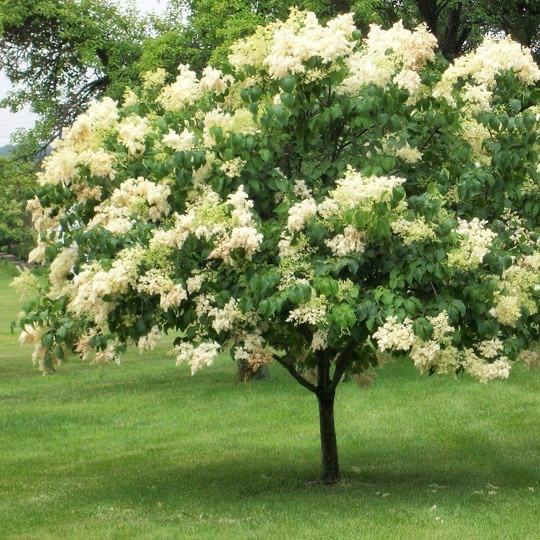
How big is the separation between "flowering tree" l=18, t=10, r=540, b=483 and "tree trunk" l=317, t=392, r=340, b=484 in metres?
0.97

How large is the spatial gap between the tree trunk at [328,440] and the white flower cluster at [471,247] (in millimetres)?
3648

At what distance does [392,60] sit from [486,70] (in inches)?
41.8

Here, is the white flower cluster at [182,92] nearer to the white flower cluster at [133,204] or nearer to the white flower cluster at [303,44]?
the white flower cluster at [303,44]

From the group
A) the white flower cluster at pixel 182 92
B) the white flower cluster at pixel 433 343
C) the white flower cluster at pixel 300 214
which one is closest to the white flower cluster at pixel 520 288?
the white flower cluster at pixel 433 343

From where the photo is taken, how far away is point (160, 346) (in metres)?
41.8

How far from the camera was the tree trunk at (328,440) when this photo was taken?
656 inches

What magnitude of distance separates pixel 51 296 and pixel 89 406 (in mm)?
12477

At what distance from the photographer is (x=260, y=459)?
65.8 feet

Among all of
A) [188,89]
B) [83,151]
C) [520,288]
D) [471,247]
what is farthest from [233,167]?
[520,288]

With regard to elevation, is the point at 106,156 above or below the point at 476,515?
above

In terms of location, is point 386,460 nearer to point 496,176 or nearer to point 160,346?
point 496,176

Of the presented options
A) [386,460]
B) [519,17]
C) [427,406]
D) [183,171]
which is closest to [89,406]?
[427,406]

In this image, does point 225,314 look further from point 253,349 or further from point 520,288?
point 520,288

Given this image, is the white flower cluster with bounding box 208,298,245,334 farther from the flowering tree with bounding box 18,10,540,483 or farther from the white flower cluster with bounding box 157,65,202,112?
the white flower cluster with bounding box 157,65,202,112
